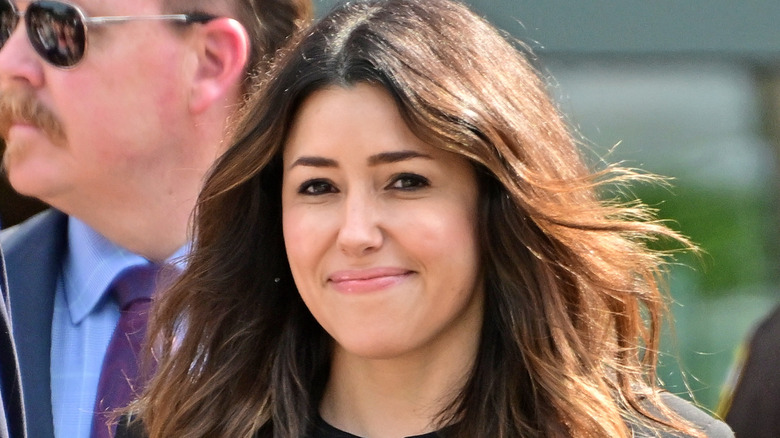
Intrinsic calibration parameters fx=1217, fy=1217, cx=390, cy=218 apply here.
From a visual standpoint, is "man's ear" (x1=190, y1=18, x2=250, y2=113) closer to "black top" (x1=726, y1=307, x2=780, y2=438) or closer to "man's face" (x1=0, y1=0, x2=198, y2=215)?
"man's face" (x1=0, y1=0, x2=198, y2=215)

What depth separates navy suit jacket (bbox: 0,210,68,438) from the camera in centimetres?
255

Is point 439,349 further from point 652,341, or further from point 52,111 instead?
point 52,111

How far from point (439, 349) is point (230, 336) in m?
0.47

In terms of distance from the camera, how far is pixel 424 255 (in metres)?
2.14

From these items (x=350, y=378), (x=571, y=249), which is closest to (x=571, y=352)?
(x=571, y=249)

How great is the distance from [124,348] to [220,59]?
752 millimetres

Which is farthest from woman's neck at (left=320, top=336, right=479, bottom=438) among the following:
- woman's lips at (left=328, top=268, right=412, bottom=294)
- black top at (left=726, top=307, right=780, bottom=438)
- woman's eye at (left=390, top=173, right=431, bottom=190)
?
black top at (left=726, top=307, right=780, bottom=438)

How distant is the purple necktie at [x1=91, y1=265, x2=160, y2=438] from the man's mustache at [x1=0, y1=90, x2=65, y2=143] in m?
→ 0.36

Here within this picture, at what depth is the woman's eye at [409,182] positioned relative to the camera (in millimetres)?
2170

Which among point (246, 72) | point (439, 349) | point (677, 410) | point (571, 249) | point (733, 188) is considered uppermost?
point (246, 72)

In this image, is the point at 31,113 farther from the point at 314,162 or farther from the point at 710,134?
the point at 710,134

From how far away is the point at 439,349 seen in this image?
229 centimetres

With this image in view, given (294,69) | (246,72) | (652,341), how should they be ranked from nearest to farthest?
(294,69) < (652,341) < (246,72)

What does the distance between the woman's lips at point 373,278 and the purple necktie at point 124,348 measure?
2.17ft
